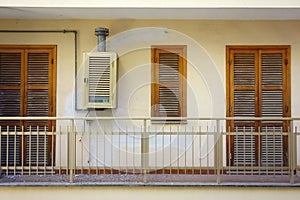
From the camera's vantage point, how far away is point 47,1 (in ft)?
21.0

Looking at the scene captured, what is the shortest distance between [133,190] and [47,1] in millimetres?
3212

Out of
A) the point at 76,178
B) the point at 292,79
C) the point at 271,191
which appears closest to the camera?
the point at 271,191

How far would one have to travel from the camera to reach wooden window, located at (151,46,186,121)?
7.56 metres

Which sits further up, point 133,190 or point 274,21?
point 274,21

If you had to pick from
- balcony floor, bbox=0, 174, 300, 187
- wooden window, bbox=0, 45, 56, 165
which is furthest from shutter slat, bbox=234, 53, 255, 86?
wooden window, bbox=0, 45, 56, 165

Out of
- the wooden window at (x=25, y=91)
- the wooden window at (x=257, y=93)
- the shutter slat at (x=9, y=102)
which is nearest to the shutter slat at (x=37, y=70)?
the wooden window at (x=25, y=91)

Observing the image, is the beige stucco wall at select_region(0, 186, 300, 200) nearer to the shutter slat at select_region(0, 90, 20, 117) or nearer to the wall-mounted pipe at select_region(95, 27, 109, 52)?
the shutter slat at select_region(0, 90, 20, 117)

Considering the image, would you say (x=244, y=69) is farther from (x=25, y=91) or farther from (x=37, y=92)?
(x=25, y=91)

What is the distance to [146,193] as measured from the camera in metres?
6.11

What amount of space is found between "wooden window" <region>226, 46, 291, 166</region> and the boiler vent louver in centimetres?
218

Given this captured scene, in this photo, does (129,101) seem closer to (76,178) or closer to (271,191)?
(76,178)

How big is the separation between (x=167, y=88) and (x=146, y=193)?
221 centimetres

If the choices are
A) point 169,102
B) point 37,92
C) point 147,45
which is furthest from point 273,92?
point 37,92

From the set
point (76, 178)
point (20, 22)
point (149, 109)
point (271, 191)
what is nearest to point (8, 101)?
point (20, 22)
